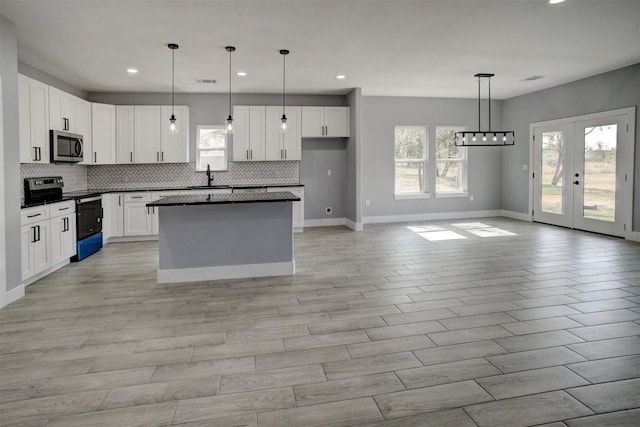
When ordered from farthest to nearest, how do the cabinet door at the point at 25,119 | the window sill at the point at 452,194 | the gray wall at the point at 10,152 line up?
the window sill at the point at 452,194 → the cabinet door at the point at 25,119 → the gray wall at the point at 10,152

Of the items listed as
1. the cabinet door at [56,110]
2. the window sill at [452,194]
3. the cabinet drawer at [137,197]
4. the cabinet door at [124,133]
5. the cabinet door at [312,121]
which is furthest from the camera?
the window sill at [452,194]

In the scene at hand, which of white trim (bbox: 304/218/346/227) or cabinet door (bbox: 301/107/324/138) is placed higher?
cabinet door (bbox: 301/107/324/138)

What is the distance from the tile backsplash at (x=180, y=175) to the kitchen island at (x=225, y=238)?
3455 mm

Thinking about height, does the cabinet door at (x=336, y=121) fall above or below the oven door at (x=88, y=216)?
above

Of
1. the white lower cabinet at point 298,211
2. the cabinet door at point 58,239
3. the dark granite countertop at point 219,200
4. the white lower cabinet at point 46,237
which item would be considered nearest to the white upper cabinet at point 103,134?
the white lower cabinet at point 46,237

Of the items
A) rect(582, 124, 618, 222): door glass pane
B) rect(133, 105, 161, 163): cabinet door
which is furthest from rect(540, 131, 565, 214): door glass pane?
rect(133, 105, 161, 163): cabinet door

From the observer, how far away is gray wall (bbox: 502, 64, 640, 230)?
652 cm

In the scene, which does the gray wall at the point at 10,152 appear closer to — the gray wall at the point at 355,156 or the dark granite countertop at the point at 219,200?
the dark granite countertop at the point at 219,200

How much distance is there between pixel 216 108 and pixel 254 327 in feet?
19.0

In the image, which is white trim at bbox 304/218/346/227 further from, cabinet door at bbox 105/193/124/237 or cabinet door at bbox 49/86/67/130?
cabinet door at bbox 49/86/67/130

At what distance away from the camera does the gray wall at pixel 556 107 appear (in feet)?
21.4

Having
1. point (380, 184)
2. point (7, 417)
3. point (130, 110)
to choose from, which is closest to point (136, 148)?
point (130, 110)

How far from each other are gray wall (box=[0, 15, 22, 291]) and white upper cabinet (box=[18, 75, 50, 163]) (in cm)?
71

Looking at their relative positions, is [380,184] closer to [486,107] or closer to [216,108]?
[486,107]
